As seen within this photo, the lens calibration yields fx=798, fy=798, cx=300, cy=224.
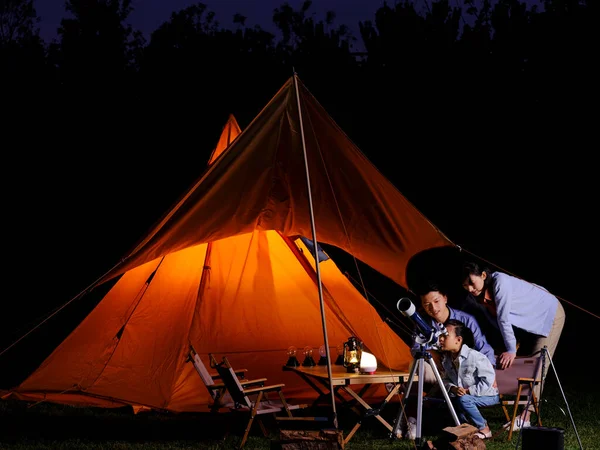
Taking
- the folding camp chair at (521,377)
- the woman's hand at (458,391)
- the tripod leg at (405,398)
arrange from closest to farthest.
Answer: the tripod leg at (405,398) < the woman's hand at (458,391) < the folding camp chair at (521,377)

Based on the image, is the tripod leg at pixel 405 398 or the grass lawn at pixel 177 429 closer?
the tripod leg at pixel 405 398

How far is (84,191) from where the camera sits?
15.9m

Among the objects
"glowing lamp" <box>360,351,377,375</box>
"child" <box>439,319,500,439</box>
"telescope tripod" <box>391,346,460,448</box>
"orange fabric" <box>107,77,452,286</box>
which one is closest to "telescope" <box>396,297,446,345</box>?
"telescope tripod" <box>391,346,460,448</box>

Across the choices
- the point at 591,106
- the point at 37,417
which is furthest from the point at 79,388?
the point at 591,106

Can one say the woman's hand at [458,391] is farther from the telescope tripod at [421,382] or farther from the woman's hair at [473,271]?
the woman's hair at [473,271]

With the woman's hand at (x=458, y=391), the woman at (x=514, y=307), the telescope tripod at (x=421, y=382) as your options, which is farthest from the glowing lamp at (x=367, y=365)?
the woman at (x=514, y=307)

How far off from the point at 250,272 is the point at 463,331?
2.36 metres

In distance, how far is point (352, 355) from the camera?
5.45 metres

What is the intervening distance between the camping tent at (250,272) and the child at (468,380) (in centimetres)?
71

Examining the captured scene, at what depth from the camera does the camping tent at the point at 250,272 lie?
18.4 feet

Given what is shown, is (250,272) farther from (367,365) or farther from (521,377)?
(521,377)

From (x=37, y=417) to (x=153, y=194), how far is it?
33.6 feet

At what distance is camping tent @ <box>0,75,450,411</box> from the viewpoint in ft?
18.4

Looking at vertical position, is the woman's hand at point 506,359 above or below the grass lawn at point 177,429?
above
